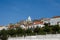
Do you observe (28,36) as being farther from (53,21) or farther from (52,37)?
(53,21)

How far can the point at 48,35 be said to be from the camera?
33.1 meters

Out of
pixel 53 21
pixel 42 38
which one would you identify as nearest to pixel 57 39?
pixel 42 38

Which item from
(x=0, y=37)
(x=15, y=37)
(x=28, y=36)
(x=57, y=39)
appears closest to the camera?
(x=57, y=39)

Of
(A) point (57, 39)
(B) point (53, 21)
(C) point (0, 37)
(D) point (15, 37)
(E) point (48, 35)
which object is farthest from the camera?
(B) point (53, 21)

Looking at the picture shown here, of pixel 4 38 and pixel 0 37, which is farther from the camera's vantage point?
pixel 0 37

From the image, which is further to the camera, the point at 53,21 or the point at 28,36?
the point at 53,21

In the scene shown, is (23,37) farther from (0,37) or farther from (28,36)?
(0,37)

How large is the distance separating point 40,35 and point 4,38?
1040cm

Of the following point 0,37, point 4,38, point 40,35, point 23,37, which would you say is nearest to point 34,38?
point 40,35

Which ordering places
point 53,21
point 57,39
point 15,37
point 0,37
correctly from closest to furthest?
point 57,39 → point 15,37 → point 0,37 → point 53,21

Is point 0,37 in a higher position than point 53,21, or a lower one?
lower

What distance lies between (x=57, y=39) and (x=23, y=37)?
9.07 meters

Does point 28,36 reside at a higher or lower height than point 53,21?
lower

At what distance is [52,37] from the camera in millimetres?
31484
